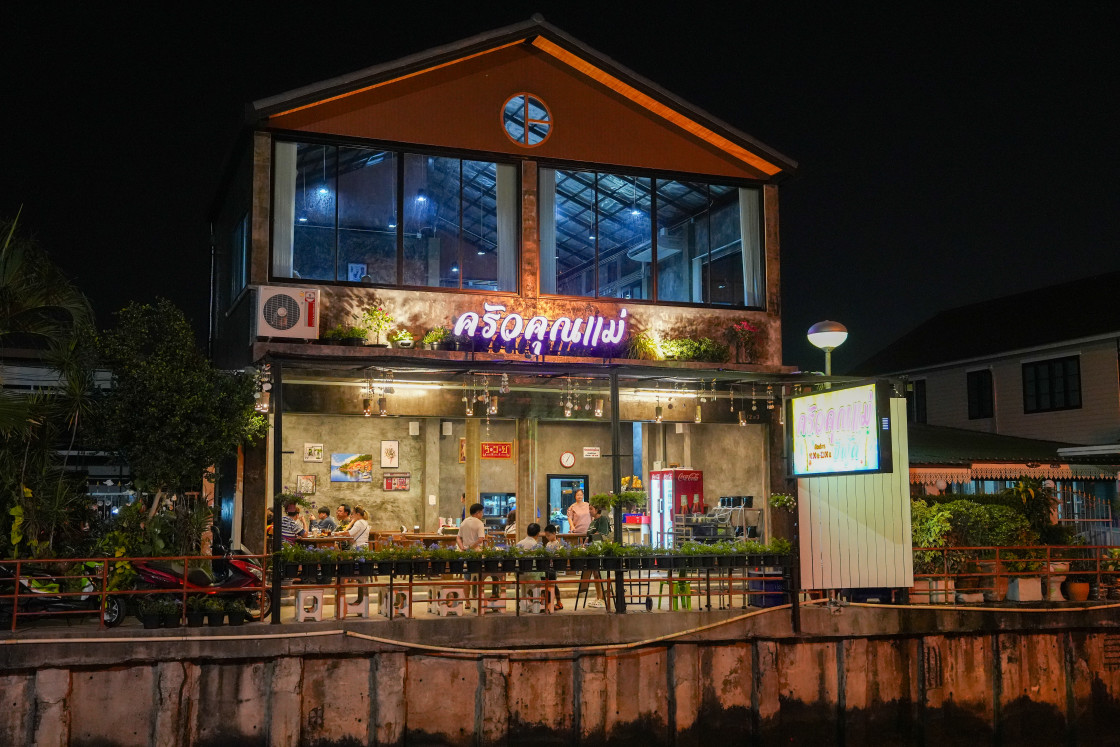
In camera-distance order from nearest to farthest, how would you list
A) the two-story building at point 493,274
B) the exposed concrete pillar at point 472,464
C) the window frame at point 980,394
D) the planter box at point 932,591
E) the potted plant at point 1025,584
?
the planter box at point 932,591, the potted plant at point 1025,584, the two-story building at point 493,274, the exposed concrete pillar at point 472,464, the window frame at point 980,394

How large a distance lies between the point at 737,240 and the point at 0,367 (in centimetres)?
1332

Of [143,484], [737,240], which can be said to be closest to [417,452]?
[143,484]

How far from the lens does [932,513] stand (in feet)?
58.5

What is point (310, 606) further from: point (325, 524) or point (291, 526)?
point (325, 524)

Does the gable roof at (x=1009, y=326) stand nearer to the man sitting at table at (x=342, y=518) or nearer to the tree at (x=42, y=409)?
the man sitting at table at (x=342, y=518)

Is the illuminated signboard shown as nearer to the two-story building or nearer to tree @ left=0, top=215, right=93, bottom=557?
the two-story building

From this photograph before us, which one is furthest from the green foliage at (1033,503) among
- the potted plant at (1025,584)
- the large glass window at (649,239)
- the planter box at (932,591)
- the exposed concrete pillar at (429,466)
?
the exposed concrete pillar at (429,466)

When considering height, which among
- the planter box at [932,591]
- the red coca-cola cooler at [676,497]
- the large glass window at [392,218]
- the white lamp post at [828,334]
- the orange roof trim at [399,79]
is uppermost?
the orange roof trim at [399,79]

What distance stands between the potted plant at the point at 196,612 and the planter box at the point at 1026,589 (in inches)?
494

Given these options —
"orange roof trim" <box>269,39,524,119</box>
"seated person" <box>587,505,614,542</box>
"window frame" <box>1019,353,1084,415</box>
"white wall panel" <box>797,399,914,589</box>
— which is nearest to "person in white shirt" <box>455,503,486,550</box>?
"seated person" <box>587,505,614,542</box>

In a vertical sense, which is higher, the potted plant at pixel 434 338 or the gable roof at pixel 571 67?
the gable roof at pixel 571 67

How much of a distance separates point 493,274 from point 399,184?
2322 mm

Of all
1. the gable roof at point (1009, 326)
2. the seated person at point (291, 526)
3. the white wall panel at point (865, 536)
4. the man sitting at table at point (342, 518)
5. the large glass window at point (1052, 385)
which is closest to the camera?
the white wall panel at point (865, 536)

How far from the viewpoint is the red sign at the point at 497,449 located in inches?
837
